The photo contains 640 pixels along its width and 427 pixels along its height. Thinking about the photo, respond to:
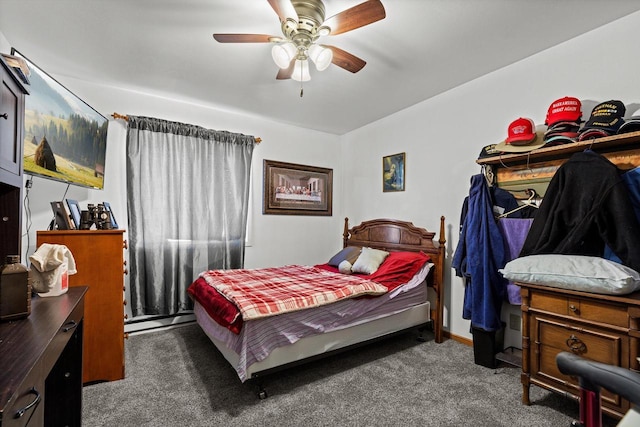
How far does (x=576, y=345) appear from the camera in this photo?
1762 millimetres

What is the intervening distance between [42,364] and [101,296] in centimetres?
158

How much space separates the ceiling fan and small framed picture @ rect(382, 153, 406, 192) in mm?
1828

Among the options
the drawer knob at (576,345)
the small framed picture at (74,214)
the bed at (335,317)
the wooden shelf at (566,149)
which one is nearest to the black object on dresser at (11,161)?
the small framed picture at (74,214)

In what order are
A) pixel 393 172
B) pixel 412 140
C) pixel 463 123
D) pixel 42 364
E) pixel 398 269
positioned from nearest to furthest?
pixel 42 364 < pixel 398 269 < pixel 463 123 < pixel 412 140 < pixel 393 172

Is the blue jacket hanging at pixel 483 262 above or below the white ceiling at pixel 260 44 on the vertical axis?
below

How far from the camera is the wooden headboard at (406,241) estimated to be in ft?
10.4

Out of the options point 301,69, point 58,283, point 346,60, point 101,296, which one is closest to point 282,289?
point 101,296

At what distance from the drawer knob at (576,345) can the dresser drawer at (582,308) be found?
130mm

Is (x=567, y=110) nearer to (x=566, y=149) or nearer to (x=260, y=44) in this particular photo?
(x=566, y=149)

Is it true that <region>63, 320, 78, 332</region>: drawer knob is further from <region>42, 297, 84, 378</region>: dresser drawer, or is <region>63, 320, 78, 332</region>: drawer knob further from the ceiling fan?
the ceiling fan

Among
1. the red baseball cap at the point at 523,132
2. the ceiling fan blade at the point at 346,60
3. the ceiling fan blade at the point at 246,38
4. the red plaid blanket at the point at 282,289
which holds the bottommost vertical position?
the red plaid blanket at the point at 282,289

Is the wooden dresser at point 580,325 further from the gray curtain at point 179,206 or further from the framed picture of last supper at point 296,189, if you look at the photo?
the gray curtain at point 179,206

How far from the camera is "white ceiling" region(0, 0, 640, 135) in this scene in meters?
2.04

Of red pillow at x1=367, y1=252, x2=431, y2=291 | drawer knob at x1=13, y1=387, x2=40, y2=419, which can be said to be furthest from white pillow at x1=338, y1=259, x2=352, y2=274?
drawer knob at x1=13, y1=387, x2=40, y2=419
